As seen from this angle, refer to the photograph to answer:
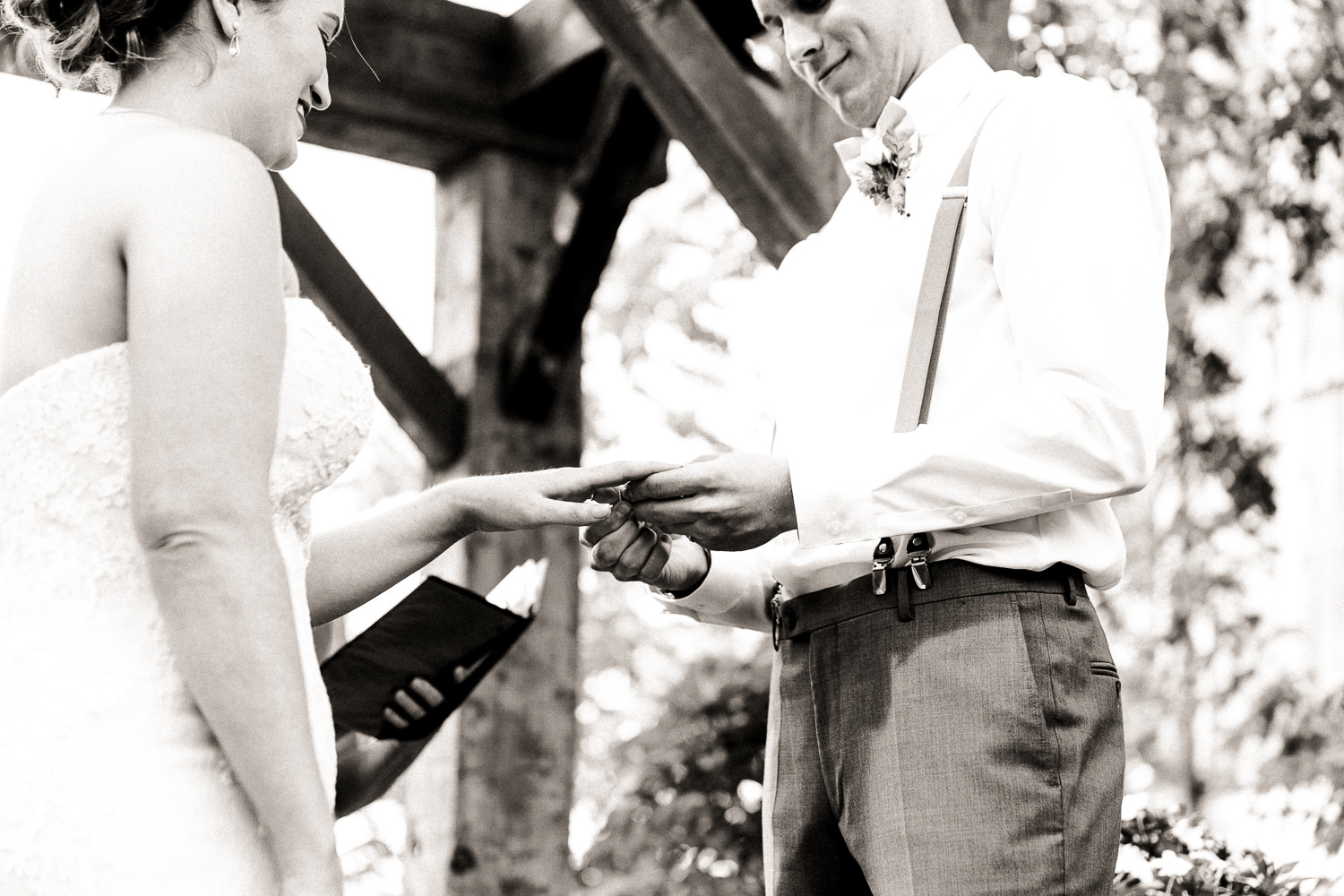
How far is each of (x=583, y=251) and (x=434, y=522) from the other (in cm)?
215

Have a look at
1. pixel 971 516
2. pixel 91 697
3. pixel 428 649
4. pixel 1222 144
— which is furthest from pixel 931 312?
pixel 1222 144

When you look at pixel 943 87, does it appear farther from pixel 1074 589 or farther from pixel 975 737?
pixel 975 737

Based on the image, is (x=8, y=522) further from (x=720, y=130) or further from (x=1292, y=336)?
(x=1292, y=336)

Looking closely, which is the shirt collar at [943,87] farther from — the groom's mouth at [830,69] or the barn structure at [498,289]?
the barn structure at [498,289]

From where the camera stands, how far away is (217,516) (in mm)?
1200

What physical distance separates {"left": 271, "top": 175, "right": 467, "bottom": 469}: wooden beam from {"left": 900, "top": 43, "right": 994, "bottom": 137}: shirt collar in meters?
1.87

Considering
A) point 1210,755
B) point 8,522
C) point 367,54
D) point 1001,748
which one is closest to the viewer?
point 8,522

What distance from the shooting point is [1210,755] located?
749 centimetres

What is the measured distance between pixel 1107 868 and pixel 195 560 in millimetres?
1015

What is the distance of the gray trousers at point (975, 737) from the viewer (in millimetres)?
1603

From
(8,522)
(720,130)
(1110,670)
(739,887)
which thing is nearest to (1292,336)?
(739,887)

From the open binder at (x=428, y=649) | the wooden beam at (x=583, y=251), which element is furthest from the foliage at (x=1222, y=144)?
the open binder at (x=428, y=649)

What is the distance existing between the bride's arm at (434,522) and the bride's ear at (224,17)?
0.58 meters

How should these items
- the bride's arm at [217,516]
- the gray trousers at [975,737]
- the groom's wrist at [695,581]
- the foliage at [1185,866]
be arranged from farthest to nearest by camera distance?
the foliage at [1185,866] < the groom's wrist at [695,581] < the gray trousers at [975,737] < the bride's arm at [217,516]
